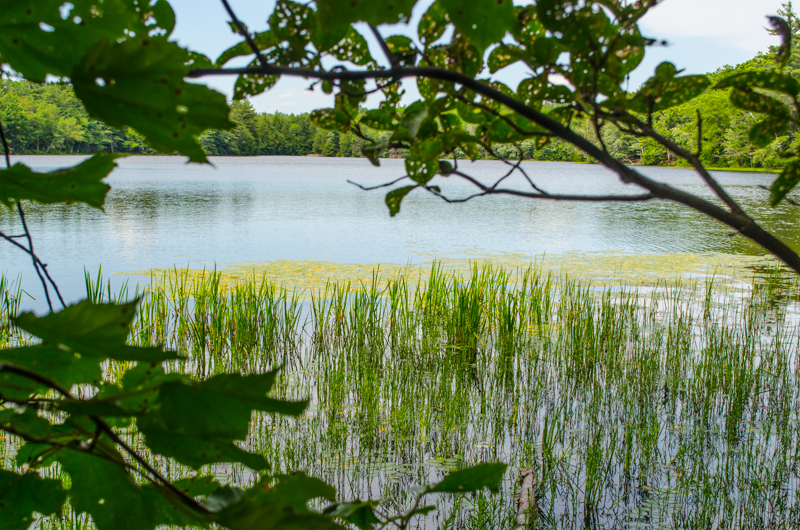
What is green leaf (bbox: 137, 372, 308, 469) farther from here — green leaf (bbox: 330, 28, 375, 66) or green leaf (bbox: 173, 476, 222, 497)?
green leaf (bbox: 330, 28, 375, 66)

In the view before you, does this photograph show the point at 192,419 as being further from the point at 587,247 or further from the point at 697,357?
the point at 587,247

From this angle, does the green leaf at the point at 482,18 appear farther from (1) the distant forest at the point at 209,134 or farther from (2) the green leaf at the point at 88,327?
(1) the distant forest at the point at 209,134

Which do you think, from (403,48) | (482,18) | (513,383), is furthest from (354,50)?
(513,383)

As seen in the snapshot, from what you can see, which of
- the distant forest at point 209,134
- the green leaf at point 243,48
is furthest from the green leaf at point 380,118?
the distant forest at point 209,134

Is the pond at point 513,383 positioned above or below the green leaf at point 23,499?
below

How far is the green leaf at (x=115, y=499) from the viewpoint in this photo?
30 cm

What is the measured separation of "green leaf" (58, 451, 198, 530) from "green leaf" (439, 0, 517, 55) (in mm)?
316

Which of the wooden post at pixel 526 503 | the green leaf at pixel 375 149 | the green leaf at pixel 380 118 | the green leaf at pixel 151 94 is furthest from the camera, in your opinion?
the wooden post at pixel 526 503

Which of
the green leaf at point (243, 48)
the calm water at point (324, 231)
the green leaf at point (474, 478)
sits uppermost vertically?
the green leaf at point (243, 48)

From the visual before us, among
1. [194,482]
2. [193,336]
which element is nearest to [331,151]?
[193,336]

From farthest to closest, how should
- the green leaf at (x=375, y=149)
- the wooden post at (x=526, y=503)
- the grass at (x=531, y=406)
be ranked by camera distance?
the grass at (x=531, y=406) < the wooden post at (x=526, y=503) < the green leaf at (x=375, y=149)

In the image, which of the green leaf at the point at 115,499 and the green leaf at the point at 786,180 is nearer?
the green leaf at the point at 115,499

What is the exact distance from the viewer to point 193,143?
0.82 ft

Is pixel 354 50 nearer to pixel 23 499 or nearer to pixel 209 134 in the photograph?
pixel 23 499
